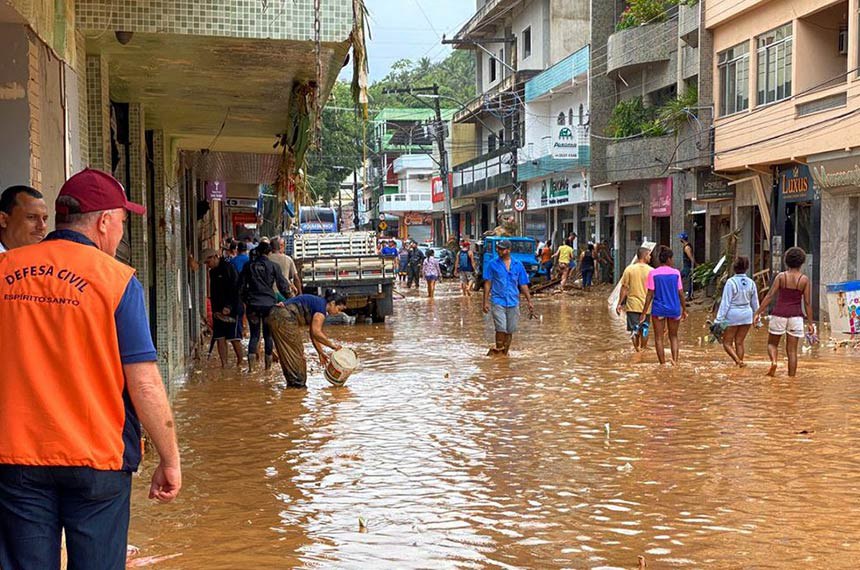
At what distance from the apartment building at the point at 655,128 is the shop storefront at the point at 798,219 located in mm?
3516

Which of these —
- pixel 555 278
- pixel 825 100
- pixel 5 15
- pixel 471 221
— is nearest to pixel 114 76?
pixel 5 15

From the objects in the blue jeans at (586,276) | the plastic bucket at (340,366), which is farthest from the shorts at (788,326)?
the blue jeans at (586,276)

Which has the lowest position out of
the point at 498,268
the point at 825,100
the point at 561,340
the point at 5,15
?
the point at 561,340

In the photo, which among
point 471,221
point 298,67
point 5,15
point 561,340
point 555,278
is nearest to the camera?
point 5,15

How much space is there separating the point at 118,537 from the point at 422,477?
180 inches

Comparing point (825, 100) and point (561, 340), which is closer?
point (561, 340)

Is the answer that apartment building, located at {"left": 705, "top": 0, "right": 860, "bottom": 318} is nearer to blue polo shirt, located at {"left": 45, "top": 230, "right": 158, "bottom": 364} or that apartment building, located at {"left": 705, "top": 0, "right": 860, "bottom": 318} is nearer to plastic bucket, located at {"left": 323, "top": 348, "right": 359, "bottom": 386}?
plastic bucket, located at {"left": 323, "top": 348, "right": 359, "bottom": 386}

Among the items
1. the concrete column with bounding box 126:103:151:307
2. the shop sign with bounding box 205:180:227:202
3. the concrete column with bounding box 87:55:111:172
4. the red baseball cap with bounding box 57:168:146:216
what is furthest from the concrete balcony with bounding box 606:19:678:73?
the red baseball cap with bounding box 57:168:146:216

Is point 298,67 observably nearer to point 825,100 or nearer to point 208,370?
point 208,370

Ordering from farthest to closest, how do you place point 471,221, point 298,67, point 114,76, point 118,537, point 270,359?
point 471,221, point 270,359, point 114,76, point 298,67, point 118,537

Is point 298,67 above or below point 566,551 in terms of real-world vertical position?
above

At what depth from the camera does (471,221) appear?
6444 centimetres

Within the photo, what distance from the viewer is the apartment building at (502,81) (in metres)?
45.1

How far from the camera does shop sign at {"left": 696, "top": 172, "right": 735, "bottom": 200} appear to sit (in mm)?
28922
